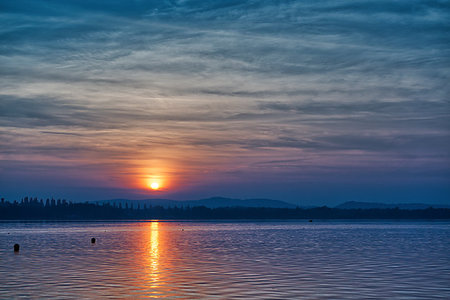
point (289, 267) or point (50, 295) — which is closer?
point (50, 295)

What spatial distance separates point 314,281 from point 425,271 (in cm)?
1260

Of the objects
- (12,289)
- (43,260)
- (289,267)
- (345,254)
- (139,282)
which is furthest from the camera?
(345,254)

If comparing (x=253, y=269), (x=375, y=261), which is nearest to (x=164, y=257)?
(x=253, y=269)

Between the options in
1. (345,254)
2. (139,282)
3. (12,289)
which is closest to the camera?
(12,289)

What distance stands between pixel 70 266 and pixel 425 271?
108ft

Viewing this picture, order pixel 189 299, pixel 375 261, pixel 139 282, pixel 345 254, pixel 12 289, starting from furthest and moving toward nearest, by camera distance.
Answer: pixel 345 254 → pixel 375 261 → pixel 139 282 → pixel 12 289 → pixel 189 299

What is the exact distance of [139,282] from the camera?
4256 centimetres

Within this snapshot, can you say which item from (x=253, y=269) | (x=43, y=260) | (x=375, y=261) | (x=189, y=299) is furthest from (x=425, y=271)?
(x=43, y=260)

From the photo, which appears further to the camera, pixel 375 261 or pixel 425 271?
pixel 375 261

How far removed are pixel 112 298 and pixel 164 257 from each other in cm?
3159

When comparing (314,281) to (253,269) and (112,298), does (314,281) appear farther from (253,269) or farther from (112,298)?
(112,298)

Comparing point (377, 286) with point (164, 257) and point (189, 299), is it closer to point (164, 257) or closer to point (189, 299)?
point (189, 299)

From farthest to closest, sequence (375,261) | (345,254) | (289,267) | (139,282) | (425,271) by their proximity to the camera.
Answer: (345,254) < (375,261) < (289,267) < (425,271) < (139,282)

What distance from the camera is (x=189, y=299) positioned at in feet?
114
